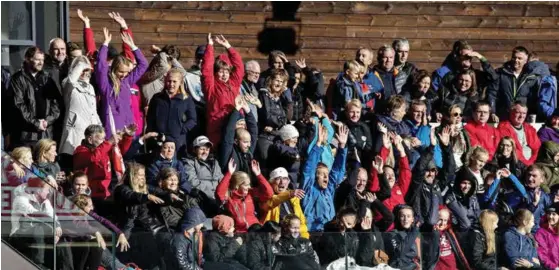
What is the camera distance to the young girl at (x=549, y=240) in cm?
2259

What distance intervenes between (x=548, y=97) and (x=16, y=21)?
6384 millimetres

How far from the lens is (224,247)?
21359 mm

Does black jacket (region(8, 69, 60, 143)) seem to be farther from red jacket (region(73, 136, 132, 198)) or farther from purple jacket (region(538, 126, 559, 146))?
purple jacket (region(538, 126, 559, 146))

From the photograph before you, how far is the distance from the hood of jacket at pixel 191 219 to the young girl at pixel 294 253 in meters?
0.86

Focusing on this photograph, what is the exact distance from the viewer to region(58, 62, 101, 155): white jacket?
23.0 meters

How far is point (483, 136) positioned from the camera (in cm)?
2459

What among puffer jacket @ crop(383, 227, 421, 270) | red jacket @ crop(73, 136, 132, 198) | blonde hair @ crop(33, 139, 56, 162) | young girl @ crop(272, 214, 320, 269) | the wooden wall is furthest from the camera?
the wooden wall

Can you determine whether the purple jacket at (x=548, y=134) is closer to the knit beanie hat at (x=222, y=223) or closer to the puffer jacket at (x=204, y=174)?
the puffer jacket at (x=204, y=174)

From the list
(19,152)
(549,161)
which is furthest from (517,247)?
(19,152)

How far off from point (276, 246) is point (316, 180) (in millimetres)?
1903

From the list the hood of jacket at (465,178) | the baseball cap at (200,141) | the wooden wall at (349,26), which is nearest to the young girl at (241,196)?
the baseball cap at (200,141)

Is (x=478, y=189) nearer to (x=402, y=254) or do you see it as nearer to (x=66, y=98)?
(x=402, y=254)

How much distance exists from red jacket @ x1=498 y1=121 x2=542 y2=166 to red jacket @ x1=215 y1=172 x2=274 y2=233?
3429mm

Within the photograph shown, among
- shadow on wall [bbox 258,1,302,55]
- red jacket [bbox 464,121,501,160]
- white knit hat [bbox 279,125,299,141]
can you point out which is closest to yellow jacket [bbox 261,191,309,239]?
white knit hat [bbox 279,125,299,141]
